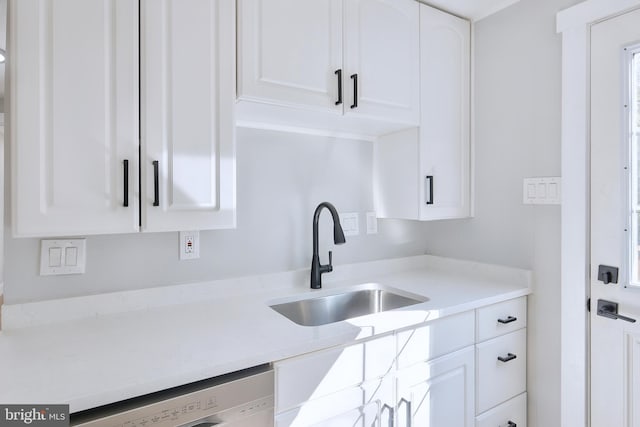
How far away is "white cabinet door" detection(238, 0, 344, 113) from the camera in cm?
130

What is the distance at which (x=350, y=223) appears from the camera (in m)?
1.94

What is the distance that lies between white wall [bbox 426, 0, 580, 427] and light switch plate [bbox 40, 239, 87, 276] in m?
1.85

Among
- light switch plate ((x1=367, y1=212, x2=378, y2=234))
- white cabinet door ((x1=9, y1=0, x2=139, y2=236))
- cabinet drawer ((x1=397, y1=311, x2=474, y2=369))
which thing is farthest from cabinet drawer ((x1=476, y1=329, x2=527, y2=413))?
white cabinet door ((x1=9, y1=0, x2=139, y2=236))

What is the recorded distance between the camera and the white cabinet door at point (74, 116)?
100 cm

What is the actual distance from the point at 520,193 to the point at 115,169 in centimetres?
176

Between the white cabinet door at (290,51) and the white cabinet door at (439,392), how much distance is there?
A: 1.09 metres

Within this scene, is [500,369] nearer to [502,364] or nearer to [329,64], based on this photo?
[502,364]

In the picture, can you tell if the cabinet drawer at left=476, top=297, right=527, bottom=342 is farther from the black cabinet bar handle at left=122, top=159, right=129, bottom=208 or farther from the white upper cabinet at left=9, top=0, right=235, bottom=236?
the black cabinet bar handle at left=122, top=159, right=129, bottom=208

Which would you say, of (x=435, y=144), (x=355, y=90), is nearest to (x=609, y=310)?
(x=435, y=144)

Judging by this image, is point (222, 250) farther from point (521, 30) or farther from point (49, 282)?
point (521, 30)

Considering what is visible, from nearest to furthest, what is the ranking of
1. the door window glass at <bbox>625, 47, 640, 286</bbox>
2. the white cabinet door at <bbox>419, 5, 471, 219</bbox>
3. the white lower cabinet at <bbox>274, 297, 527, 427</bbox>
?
the white lower cabinet at <bbox>274, 297, 527, 427</bbox> < the door window glass at <bbox>625, 47, 640, 286</bbox> < the white cabinet door at <bbox>419, 5, 471, 219</bbox>

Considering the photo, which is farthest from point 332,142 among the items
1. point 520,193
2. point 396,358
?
point 396,358

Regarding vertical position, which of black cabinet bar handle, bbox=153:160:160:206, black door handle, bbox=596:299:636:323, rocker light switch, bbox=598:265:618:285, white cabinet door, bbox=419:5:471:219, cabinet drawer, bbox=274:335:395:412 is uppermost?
white cabinet door, bbox=419:5:471:219

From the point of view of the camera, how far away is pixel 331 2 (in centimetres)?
147
